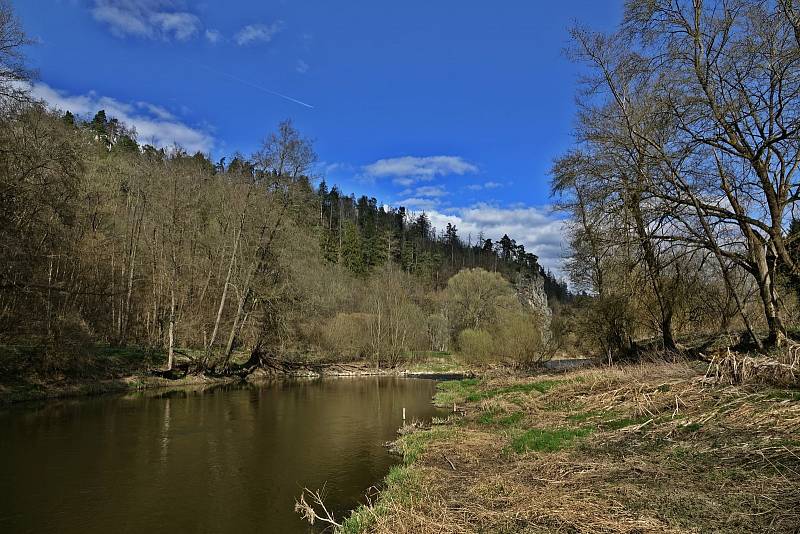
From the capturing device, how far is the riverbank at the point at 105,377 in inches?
843

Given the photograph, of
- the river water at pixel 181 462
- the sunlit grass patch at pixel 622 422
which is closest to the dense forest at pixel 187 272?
the river water at pixel 181 462

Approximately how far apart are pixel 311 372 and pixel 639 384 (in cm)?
3137

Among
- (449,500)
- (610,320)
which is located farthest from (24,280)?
(610,320)

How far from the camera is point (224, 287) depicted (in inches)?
1336

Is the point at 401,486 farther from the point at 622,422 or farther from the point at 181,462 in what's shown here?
the point at 181,462

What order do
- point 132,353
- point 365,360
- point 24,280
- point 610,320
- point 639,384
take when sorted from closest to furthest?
point 639,384, point 24,280, point 610,320, point 132,353, point 365,360

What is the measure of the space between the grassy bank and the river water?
2208 mm

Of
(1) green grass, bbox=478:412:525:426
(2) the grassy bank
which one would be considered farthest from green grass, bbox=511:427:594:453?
(1) green grass, bbox=478:412:525:426

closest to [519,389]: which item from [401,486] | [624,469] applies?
[401,486]

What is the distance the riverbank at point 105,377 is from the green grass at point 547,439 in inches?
799

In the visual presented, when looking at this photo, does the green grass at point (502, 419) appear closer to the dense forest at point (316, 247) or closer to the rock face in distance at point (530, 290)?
the dense forest at point (316, 247)

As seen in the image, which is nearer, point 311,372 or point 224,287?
point 224,287

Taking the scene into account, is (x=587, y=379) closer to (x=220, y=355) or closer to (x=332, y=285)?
(x=220, y=355)

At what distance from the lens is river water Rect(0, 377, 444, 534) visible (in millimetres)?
8758
